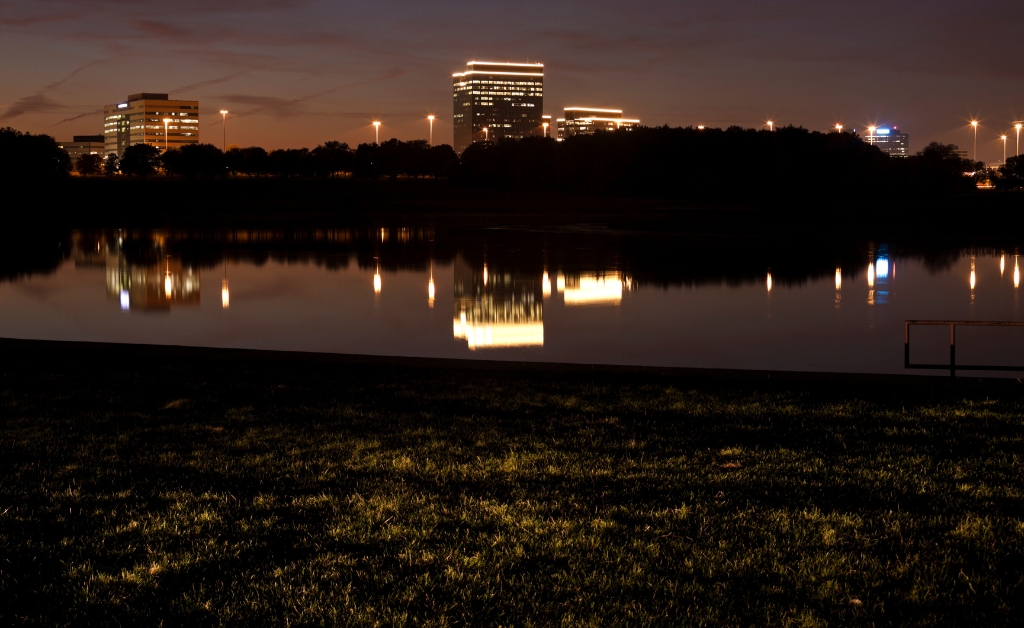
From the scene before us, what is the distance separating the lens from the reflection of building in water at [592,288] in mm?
23609

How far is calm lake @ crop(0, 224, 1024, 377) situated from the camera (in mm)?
17703

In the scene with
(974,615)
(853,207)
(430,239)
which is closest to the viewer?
(974,615)

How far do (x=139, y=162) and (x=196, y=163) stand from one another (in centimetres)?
1747

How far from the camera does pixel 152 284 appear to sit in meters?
28.0

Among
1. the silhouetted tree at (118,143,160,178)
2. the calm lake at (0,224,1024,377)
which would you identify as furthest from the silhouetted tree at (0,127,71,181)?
the silhouetted tree at (118,143,160,178)

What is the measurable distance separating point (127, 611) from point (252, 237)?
45269 mm

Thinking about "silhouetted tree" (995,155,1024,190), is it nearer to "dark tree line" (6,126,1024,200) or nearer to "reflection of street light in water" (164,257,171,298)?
"dark tree line" (6,126,1024,200)

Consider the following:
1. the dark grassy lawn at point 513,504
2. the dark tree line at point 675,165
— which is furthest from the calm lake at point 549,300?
the dark tree line at point 675,165

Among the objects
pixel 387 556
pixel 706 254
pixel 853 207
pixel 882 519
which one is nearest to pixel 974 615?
pixel 882 519

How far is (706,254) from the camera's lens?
37.3 metres

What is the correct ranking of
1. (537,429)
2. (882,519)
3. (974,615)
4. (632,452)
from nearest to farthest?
1. (974,615)
2. (882,519)
3. (632,452)
4. (537,429)

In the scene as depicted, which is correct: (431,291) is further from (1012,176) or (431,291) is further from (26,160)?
(1012,176)

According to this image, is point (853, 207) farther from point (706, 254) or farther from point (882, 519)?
point (882, 519)

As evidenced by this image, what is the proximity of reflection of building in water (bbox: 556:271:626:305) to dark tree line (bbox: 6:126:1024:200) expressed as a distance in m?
65.8
